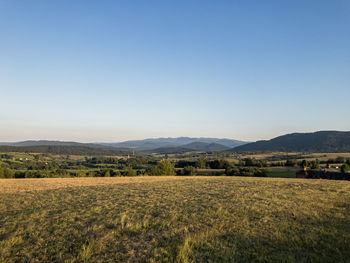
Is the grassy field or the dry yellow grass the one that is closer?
the grassy field

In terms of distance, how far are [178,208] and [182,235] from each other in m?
4.70

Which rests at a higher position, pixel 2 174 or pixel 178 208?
pixel 178 208

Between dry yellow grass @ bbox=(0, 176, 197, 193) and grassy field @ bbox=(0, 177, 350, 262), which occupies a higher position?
grassy field @ bbox=(0, 177, 350, 262)

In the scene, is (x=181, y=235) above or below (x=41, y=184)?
above

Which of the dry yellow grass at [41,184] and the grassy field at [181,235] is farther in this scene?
the dry yellow grass at [41,184]

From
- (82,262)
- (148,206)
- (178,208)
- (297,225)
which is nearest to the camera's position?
(82,262)

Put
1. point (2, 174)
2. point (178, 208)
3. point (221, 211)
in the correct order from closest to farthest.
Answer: point (221, 211) < point (178, 208) < point (2, 174)

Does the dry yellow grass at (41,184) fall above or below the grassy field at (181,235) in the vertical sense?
below

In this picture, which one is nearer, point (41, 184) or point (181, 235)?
point (181, 235)

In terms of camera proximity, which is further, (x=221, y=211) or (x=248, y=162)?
(x=248, y=162)

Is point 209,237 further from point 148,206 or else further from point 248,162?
point 248,162

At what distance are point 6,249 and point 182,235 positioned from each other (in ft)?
18.8

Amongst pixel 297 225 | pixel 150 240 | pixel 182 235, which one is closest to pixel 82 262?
pixel 150 240

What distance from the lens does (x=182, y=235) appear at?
26.9ft
